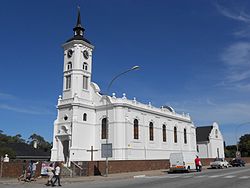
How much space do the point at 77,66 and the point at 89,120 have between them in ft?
26.6

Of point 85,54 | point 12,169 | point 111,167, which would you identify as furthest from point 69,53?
point 12,169

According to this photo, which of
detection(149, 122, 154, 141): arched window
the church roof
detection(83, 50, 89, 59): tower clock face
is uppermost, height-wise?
the church roof

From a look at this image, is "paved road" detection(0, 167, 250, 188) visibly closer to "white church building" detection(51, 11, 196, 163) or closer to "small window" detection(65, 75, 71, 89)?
"white church building" detection(51, 11, 196, 163)

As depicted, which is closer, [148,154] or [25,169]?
[25,169]

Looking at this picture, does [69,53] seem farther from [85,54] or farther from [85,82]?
[85,82]

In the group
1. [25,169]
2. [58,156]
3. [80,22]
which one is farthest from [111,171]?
[80,22]

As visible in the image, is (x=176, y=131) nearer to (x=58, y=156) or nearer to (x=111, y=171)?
(x=58, y=156)

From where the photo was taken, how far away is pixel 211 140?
72688 millimetres

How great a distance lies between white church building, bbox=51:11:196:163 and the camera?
137 ft

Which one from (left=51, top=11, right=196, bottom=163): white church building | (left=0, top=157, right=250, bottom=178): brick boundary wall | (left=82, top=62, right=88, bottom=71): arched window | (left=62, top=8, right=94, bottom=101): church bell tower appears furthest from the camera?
(left=82, top=62, right=88, bottom=71): arched window

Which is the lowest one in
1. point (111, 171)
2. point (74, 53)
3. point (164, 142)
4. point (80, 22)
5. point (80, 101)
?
point (111, 171)

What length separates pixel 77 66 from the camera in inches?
1740

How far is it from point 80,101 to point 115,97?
16.7ft

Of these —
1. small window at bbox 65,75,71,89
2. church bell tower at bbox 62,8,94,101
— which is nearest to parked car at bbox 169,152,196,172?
church bell tower at bbox 62,8,94,101
